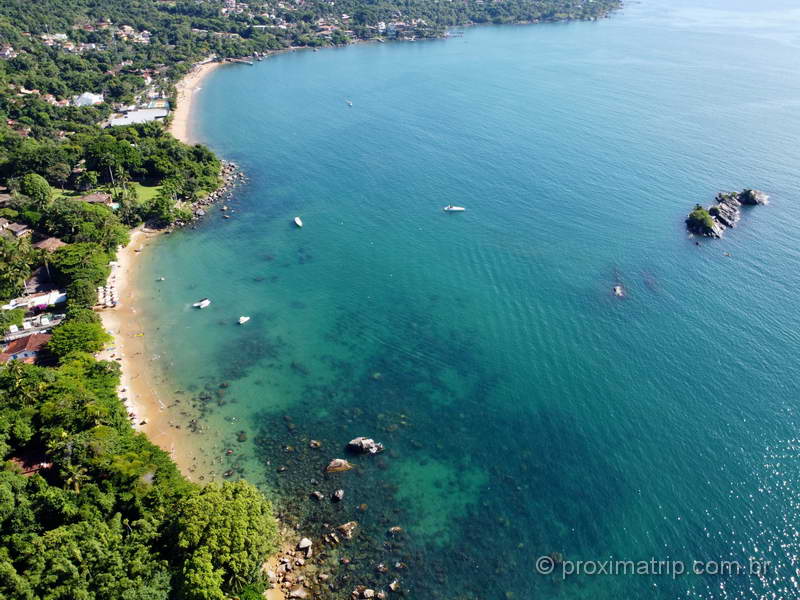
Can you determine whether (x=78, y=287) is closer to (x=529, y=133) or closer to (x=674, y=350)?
(x=674, y=350)

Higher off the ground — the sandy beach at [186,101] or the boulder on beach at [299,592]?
the sandy beach at [186,101]

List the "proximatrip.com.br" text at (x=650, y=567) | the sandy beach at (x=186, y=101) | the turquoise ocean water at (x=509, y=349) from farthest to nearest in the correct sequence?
the sandy beach at (x=186, y=101)
the turquoise ocean water at (x=509, y=349)
the "proximatrip.com.br" text at (x=650, y=567)

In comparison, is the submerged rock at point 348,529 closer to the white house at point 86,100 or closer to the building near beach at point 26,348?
the building near beach at point 26,348

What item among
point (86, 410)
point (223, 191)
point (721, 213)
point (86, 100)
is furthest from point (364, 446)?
point (86, 100)

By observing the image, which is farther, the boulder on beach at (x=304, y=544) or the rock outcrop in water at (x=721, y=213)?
the rock outcrop in water at (x=721, y=213)

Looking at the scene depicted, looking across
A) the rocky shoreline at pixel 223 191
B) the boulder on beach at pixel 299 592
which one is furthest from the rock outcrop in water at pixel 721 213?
the rocky shoreline at pixel 223 191

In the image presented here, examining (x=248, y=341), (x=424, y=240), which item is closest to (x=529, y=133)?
(x=424, y=240)

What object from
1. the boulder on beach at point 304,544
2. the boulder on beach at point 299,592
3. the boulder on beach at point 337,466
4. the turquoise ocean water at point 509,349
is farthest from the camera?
the boulder on beach at point 337,466
